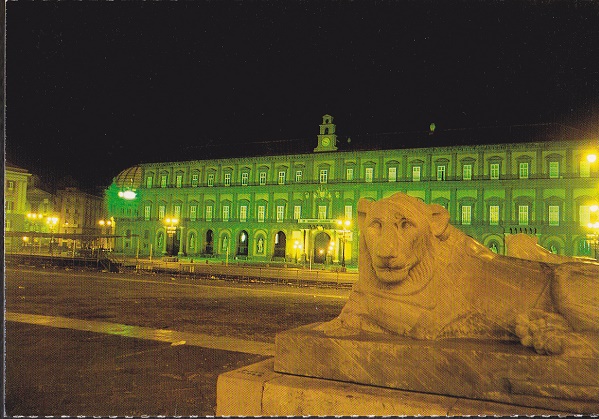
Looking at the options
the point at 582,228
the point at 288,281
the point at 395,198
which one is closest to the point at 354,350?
the point at 395,198

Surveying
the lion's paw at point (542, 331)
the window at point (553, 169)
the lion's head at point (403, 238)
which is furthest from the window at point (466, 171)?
the lion's paw at point (542, 331)

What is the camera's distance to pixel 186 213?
58625mm

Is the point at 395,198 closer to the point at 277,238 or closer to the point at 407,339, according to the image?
the point at 407,339

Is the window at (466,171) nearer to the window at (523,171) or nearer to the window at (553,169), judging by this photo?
the window at (523,171)

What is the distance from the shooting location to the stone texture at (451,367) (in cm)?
273

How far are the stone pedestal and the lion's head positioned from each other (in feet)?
1.30

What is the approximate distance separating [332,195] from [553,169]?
1918cm

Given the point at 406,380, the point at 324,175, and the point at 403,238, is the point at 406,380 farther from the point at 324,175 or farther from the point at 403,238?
the point at 324,175

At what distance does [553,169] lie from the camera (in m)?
42.6

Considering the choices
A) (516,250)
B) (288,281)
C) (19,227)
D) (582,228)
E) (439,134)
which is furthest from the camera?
(439,134)

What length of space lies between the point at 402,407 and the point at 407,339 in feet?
1.47

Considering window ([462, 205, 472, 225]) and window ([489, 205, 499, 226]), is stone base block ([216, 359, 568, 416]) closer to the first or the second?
window ([489, 205, 499, 226])

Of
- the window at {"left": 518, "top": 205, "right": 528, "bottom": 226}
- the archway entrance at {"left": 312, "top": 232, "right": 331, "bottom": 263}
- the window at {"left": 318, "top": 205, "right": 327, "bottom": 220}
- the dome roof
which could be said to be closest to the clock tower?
the window at {"left": 318, "top": 205, "right": 327, "bottom": 220}

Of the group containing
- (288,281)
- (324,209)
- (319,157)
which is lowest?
(288,281)
